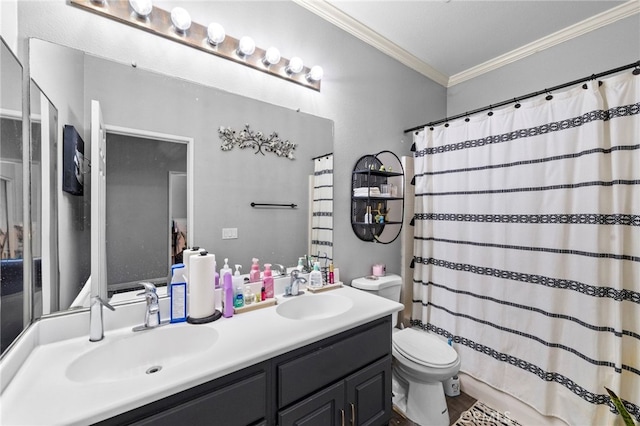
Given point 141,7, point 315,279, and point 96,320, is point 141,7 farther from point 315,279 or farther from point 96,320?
point 315,279

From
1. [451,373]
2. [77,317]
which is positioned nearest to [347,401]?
[451,373]

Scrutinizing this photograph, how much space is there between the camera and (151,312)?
1.10m

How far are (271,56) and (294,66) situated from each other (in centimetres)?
15

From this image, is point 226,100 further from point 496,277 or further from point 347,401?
point 496,277

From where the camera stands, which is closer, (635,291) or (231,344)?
(231,344)

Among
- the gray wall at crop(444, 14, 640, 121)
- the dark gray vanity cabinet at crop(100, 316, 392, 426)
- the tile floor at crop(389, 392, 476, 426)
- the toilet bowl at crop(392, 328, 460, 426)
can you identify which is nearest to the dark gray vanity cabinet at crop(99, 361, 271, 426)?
the dark gray vanity cabinet at crop(100, 316, 392, 426)

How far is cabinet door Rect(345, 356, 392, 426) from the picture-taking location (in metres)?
1.23

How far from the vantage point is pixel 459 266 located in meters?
2.01

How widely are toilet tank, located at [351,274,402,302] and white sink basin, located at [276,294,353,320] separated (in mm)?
400

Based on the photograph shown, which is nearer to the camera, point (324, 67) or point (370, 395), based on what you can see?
point (370, 395)

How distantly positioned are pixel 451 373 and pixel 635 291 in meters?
1.02

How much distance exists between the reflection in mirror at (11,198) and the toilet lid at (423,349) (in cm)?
178

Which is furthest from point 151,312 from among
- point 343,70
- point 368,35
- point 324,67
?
point 368,35

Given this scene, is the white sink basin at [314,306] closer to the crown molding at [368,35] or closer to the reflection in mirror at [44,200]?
the reflection in mirror at [44,200]
